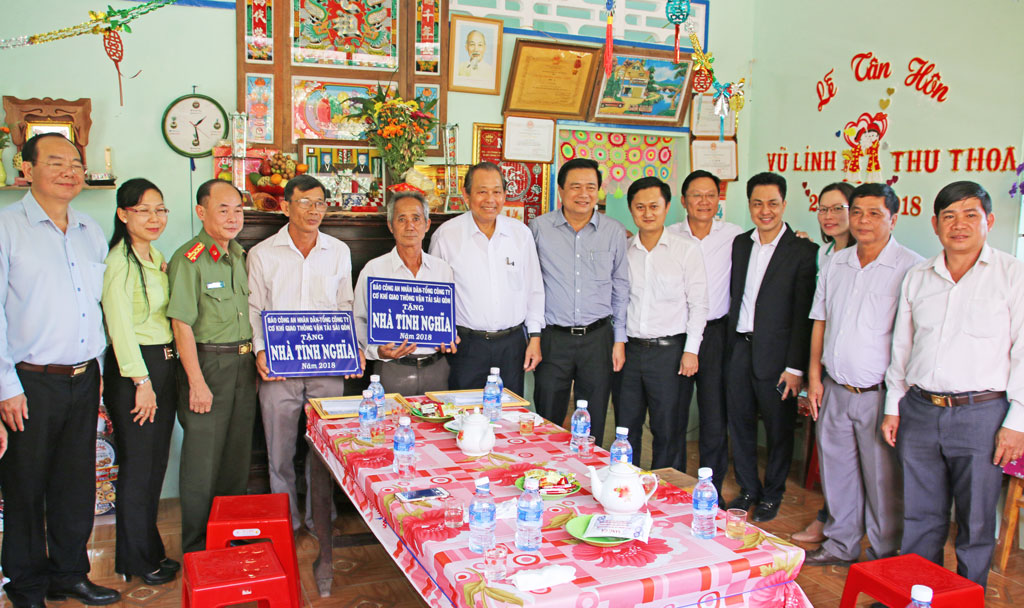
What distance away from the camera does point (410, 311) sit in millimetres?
3695

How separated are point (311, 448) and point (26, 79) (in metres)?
2.76

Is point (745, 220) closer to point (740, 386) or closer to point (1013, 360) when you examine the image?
point (740, 386)

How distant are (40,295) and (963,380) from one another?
3698 mm

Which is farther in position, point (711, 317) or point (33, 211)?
point (711, 317)

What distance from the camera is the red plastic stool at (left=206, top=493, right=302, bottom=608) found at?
9.27 ft

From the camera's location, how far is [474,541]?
75.7 inches

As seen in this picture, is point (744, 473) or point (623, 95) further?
point (623, 95)

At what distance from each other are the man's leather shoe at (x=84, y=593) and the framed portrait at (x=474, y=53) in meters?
3.51

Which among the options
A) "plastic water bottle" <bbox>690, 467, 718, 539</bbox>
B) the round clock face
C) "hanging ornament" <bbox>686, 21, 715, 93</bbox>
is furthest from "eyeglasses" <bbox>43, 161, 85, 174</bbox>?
"hanging ornament" <bbox>686, 21, 715, 93</bbox>

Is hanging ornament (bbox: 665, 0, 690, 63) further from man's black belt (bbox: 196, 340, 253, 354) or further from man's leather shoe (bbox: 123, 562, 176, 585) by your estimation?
man's leather shoe (bbox: 123, 562, 176, 585)

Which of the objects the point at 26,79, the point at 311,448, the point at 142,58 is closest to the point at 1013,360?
the point at 311,448

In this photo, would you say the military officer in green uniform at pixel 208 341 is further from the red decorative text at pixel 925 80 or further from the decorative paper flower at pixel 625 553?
the red decorative text at pixel 925 80

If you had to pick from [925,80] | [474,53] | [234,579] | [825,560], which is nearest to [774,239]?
[925,80]

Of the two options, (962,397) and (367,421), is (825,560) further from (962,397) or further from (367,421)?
(367,421)
